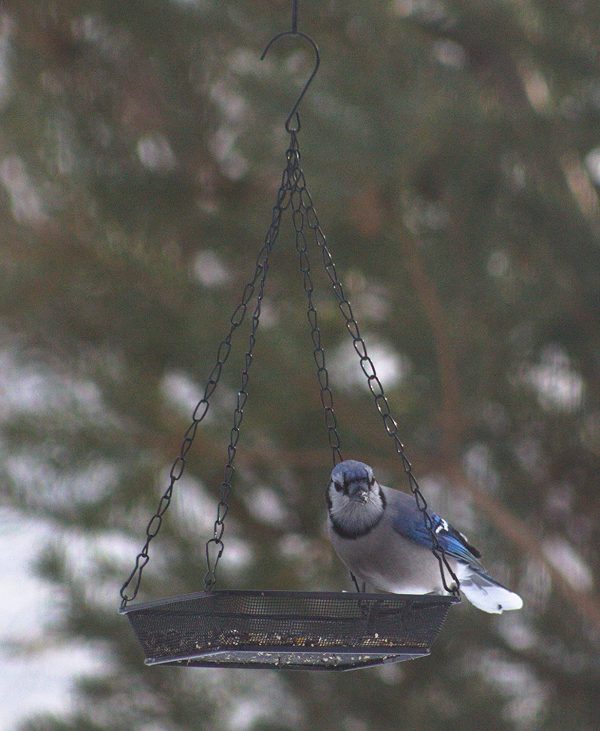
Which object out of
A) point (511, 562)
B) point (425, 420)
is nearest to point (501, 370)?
point (425, 420)

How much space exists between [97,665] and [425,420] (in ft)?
5.79

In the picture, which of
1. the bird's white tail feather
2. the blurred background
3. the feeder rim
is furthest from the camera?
the blurred background

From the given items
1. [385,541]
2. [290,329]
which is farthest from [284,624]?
[290,329]

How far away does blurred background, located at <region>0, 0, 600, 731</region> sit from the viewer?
12.4 ft

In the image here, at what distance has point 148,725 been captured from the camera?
4547 millimetres

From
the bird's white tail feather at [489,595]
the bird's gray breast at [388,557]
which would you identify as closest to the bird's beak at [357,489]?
the bird's gray breast at [388,557]

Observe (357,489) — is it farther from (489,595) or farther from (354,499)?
(489,595)

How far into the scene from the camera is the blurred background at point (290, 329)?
12.4 feet

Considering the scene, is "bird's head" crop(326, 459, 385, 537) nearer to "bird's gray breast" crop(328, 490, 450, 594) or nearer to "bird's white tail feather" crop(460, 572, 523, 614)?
"bird's gray breast" crop(328, 490, 450, 594)

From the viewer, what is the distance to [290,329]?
4.02 meters

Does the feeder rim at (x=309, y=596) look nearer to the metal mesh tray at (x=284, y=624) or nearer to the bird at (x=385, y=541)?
the metal mesh tray at (x=284, y=624)

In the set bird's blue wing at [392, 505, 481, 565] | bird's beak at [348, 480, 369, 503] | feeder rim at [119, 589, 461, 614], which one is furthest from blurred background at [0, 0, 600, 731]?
feeder rim at [119, 589, 461, 614]

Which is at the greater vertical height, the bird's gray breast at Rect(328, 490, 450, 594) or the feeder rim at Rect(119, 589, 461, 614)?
the bird's gray breast at Rect(328, 490, 450, 594)

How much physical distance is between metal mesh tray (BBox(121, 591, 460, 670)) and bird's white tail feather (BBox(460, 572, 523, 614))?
21.0 inches
